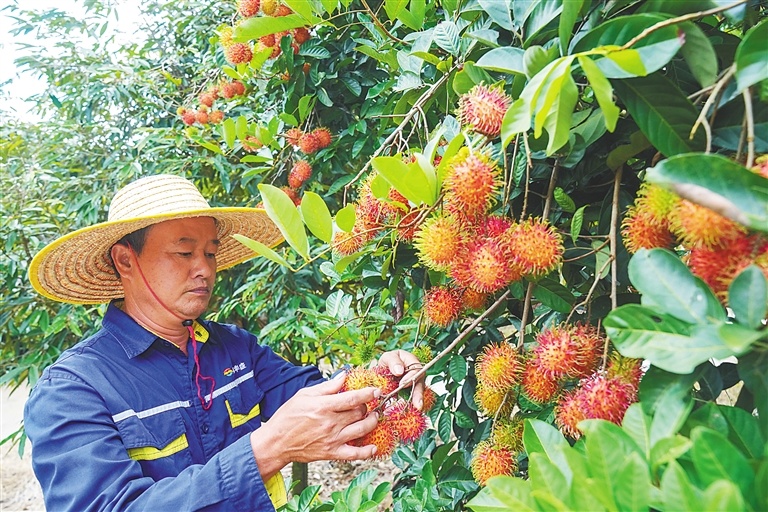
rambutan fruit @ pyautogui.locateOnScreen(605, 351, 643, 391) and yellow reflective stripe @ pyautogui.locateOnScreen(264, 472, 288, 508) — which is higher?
rambutan fruit @ pyautogui.locateOnScreen(605, 351, 643, 391)

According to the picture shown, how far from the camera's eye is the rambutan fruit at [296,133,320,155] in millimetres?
1512

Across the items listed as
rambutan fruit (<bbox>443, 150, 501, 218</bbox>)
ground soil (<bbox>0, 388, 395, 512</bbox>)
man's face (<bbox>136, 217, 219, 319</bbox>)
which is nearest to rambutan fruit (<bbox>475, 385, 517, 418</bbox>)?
rambutan fruit (<bbox>443, 150, 501, 218</bbox>)

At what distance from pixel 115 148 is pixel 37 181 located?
0.37m

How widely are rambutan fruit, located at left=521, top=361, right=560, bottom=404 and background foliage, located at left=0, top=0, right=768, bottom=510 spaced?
0.18 ft

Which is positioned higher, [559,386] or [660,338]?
[660,338]

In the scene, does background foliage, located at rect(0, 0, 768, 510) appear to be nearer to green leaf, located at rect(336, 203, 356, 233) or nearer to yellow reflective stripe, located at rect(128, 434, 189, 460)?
green leaf, located at rect(336, 203, 356, 233)

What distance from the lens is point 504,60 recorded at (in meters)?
0.55

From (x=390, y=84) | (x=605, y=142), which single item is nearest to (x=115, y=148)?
(x=390, y=84)

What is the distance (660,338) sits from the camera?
0.42 m

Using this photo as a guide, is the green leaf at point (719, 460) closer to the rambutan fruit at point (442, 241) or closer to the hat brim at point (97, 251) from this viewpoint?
the rambutan fruit at point (442, 241)

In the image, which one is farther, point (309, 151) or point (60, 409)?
point (309, 151)

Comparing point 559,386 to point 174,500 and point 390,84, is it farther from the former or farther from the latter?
point 390,84

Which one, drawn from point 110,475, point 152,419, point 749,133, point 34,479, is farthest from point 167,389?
point 34,479

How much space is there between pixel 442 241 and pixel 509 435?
0.28 metres
